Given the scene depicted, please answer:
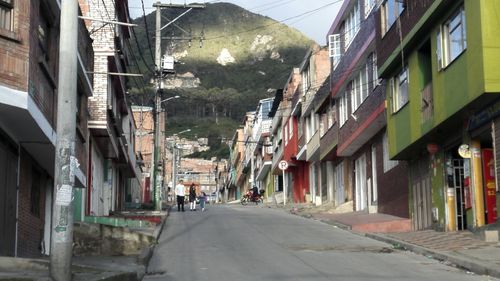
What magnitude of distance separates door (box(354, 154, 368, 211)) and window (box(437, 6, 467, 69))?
1306 centimetres

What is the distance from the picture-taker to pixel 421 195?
2342 centimetres

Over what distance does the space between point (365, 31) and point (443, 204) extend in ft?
33.6

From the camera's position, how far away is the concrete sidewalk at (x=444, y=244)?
14203mm

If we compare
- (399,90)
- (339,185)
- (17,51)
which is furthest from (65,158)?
(339,185)

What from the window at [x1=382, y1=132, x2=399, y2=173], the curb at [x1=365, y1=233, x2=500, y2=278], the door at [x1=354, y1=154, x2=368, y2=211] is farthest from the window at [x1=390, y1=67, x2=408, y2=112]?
the door at [x1=354, y1=154, x2=368, y2=211]

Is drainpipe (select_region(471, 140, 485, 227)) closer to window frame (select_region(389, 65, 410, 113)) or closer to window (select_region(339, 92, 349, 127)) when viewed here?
window frame (select_region(389, 65, 410, 113))

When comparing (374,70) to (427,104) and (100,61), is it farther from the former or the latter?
(100,61)

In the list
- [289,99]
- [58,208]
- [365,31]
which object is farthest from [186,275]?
[289,99]

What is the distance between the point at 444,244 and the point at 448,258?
227cm

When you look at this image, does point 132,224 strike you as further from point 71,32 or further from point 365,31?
point 71,32

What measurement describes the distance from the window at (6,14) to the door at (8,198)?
2365mm

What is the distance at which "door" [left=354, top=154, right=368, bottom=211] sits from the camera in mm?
32197

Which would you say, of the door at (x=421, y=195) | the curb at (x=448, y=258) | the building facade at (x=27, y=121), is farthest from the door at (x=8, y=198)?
the door at (x=421, y=195)

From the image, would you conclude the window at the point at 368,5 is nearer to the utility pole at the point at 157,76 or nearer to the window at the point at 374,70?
the window at the point at 374,70
